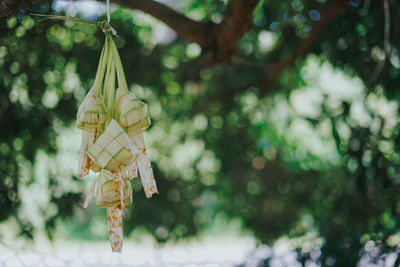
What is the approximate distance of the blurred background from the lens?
1.72 metres

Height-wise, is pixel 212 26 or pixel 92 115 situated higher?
pixel 212 26

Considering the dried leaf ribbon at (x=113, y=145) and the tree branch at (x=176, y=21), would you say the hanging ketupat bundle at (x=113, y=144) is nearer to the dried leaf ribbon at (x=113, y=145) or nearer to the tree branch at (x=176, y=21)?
the dried leaf ribbon at (x=113, y=145)

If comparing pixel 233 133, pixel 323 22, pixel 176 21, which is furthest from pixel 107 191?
pixel 233 133

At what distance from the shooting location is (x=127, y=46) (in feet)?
7.91

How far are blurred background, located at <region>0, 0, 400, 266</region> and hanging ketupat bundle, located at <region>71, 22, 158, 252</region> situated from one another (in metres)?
0.59

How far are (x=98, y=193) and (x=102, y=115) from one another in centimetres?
13

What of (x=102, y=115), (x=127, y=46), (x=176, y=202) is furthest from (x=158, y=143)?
(x=102, y=115)

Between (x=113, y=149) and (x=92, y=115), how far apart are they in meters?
0.08

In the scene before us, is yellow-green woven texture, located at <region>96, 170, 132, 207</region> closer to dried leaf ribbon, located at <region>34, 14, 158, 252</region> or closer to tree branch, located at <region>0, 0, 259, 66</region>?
dried leaf ribbon, located at <region>34, 14, 158, 252</region>

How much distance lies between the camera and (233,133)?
10.3 feet

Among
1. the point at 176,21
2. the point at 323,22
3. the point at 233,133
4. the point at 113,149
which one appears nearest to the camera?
the point at 113,149

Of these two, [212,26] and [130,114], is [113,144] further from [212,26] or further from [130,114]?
[212,26]

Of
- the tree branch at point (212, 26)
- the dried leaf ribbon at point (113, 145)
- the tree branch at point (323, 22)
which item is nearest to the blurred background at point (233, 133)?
the tree branch at point (323, 22)

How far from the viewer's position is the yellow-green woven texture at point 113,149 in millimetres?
663
